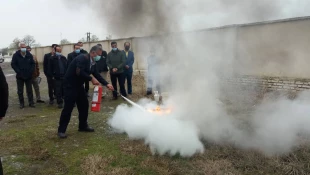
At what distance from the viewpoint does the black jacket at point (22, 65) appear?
7.76m

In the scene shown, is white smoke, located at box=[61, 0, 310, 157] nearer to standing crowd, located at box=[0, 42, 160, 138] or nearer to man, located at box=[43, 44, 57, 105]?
standing crowd, located at box=[0, 42, 160, 138]

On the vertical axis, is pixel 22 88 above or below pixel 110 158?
above

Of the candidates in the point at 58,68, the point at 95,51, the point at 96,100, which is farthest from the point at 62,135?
the point at 58,68

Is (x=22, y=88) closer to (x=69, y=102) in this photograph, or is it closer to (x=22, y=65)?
(x=22, y=65)

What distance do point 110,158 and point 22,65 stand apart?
526 centimetres

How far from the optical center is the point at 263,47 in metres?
7.33

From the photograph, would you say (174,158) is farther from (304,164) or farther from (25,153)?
(25,153)

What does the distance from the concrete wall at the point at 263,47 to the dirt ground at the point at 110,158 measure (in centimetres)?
265

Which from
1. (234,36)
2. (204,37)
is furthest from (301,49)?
(204,37)

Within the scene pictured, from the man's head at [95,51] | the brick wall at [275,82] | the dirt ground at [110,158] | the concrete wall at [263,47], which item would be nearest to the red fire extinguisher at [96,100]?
the dirt ground at [110,158]

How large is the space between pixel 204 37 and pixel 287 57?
2.76 m

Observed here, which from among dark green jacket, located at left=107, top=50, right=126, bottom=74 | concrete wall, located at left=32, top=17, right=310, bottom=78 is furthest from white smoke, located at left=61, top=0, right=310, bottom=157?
dark green jacket, located at left=107, top=50, right=126, bottom=74

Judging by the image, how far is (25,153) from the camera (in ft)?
14.9

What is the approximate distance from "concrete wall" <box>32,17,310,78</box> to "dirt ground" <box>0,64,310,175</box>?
2654 mm
